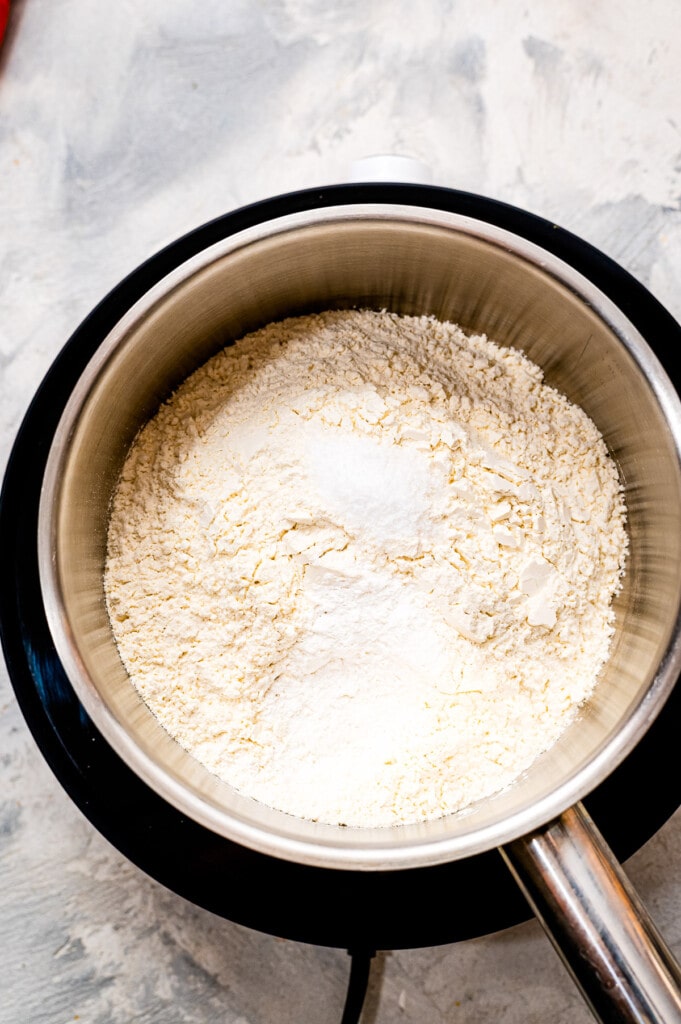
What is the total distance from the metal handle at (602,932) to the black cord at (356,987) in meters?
0.30

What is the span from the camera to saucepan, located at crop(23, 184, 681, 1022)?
0.48 meters

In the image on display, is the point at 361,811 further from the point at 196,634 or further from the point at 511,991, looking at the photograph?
the point at 511,991

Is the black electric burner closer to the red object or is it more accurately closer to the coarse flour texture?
the coarse flour texture

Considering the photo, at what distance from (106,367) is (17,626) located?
0.24m

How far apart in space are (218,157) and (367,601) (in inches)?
21.1

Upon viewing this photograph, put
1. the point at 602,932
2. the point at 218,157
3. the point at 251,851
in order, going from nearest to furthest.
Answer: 1. the point at 602,932
2. the point at 251,851
3. the point at 218,157

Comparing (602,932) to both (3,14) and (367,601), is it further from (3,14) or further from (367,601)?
(3,14)

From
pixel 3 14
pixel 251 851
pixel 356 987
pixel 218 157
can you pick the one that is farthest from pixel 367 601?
pixel 3 14

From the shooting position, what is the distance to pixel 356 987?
718 mm

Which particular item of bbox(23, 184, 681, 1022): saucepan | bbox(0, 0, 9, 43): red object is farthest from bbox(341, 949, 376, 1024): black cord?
bbox(0, 0, 9, 43): red object

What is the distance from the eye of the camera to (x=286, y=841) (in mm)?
514

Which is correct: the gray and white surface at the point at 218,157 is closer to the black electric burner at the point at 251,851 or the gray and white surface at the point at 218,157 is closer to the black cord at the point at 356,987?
the black cord at the point at 356,987

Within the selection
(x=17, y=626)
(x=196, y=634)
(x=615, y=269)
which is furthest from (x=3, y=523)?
(x=615, y=269)

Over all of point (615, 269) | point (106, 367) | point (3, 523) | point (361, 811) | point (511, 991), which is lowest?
point (511, 991)
